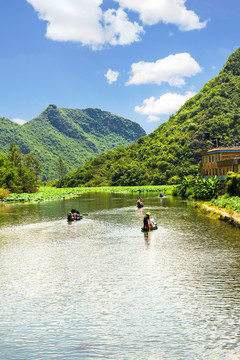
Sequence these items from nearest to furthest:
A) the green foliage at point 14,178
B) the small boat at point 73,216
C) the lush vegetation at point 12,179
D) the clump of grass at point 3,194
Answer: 1. the small boat at point 73,216
2. the clump of grass at point 3,194
3. the lush vegetation at point 12,179
4. the green foliage at point 14,178

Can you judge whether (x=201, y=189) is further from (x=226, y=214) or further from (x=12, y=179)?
(x=12, y=179)

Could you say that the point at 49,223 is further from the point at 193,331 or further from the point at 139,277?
the point at 193,331

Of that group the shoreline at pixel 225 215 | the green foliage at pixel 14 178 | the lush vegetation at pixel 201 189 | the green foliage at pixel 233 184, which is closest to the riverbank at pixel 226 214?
the shoreline at pixel 225 215

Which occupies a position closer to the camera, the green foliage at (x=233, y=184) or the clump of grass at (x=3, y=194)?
the green foliage at (x=233, y=184)

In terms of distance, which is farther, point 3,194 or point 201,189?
point 3,194

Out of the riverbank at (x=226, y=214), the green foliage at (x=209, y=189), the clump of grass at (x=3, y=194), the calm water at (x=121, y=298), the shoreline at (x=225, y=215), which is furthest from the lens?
the clump of grass at (x=3, y=194)

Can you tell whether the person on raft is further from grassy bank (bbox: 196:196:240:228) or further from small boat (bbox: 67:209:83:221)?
small boat (bbox: 67:209:83:221)

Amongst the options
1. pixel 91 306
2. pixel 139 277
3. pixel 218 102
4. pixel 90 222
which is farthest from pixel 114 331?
pixel 218 102

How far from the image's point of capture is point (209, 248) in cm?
2461

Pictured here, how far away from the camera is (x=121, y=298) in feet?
49.1

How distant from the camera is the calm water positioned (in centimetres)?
1088

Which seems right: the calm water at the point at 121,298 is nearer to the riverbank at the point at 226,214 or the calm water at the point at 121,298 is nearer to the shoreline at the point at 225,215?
the shoreline at the point at 225,215

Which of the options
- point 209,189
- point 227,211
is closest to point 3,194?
point 209,189

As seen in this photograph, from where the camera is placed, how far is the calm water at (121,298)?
10875 mm
